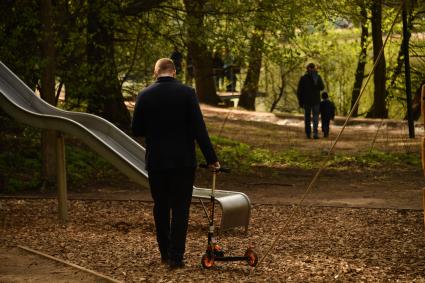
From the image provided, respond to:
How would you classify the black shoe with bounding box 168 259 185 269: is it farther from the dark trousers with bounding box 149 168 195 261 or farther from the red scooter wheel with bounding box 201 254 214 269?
the red scooter wheel with bounding box 201 254 214 269

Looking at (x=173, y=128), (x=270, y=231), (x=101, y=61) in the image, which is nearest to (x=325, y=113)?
(x=101, y=61)

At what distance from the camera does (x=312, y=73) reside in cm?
2412

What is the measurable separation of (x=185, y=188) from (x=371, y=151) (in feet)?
42.8

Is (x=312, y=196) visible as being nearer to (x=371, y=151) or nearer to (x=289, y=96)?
(x=371, y=151)

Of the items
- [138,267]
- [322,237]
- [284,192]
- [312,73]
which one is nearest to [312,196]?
[284,192]

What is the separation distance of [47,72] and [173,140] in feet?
22.0

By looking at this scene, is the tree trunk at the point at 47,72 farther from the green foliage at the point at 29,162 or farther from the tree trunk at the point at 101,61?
the tree trunk at the point at 101,61

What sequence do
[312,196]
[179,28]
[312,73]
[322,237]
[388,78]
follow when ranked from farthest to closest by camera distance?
[388,78]
[312,73]
[179,28]
[312,196]
[322,237]

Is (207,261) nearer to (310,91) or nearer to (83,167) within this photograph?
(83,167)

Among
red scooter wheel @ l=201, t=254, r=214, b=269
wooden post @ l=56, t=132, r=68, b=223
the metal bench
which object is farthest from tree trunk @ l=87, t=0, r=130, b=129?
red scooter wheel @ l=201, t=254, r=214, b=269

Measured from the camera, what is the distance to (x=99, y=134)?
1253cm

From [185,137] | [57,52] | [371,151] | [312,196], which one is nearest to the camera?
[185,137]

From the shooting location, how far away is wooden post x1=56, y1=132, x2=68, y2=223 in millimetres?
11891

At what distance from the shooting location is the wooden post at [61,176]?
1189cm
